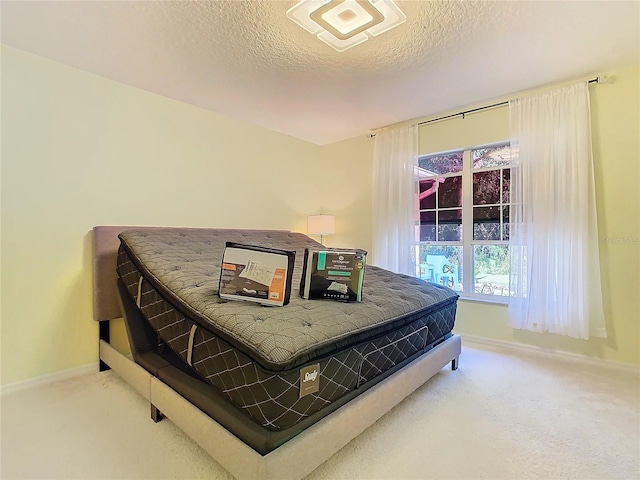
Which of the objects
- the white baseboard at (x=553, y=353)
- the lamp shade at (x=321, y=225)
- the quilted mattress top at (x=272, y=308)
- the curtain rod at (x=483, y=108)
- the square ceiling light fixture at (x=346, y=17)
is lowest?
the white baseboard at (x=553, y=353)

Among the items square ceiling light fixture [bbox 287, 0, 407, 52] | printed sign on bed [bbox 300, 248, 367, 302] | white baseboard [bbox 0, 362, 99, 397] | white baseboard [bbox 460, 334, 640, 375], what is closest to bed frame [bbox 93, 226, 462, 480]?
white baseboard [bbox 0, 362, 99, 397]

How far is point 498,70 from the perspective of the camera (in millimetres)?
2605

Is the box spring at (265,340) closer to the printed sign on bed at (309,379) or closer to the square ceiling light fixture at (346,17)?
the printed sign on bed at (309,379)

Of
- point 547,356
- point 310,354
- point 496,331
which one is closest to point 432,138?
point 496,331

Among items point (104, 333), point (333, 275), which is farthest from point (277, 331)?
point (104, 333)

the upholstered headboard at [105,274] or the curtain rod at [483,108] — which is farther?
the curtain rod at [483,108]

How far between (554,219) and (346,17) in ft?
7.78

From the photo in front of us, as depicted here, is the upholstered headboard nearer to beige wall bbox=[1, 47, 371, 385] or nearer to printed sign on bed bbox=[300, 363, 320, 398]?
beige wall bbox=[1, 47, 371, 385]

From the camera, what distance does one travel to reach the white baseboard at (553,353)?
2610mm

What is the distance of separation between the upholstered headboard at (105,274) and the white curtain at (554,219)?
11.4 feet

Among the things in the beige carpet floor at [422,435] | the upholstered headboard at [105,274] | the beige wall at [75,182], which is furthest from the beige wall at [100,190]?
the beige carpet floor at [422,435]

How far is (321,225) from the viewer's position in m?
4.22

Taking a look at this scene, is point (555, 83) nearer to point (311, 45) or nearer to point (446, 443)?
point (311, 45)

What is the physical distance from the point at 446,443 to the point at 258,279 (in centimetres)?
129
